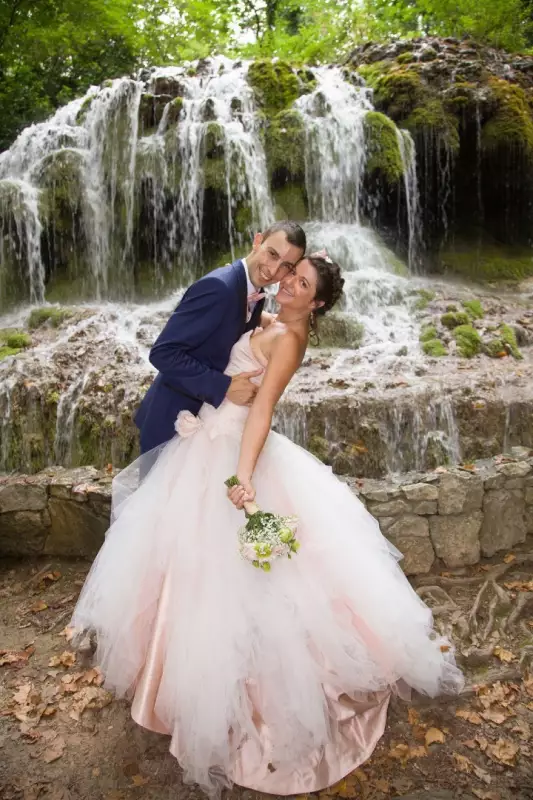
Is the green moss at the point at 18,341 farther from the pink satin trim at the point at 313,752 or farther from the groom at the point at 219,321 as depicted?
the pink satin trim at the point at 313,752

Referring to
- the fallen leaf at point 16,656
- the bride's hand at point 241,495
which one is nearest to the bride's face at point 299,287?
the bride's hand at point 241,495

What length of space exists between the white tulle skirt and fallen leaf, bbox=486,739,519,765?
0.38 m

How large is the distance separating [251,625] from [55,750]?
4.24 feet

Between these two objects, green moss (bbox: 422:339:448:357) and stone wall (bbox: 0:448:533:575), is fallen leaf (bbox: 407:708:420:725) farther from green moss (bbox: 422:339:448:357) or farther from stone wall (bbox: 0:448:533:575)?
green moss (bbox: 422:339:448:357)

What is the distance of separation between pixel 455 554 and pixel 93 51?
50.8ft

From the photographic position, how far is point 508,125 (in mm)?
10961

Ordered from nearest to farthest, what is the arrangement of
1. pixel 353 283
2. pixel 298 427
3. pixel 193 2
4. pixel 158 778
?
pixel 158 778
pixel 298 427
pixel 353 283
pixel 193 2

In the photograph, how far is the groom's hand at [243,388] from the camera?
8.40 ft

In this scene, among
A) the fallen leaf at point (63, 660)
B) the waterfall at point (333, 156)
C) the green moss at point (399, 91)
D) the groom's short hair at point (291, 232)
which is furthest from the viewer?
the green moss at point (399, 91)

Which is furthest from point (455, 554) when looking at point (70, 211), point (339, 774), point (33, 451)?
point (70, 211)

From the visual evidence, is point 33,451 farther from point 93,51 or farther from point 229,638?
point 93,51

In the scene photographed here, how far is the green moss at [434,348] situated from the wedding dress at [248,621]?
17.7 ft

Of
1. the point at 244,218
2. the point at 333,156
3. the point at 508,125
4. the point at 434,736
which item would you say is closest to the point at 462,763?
the point at 434,736

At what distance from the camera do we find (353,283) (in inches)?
359
